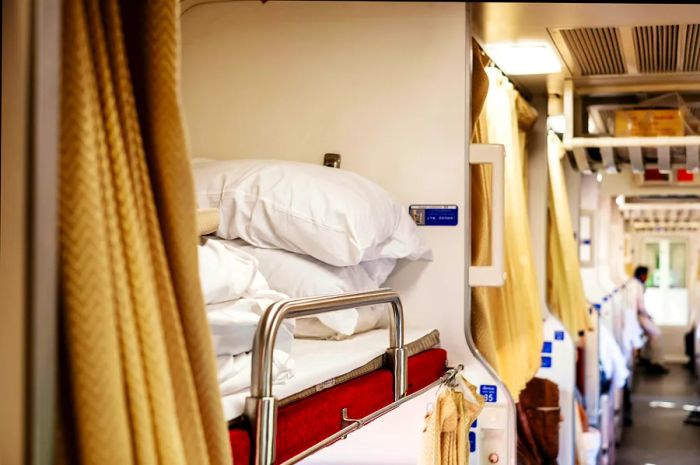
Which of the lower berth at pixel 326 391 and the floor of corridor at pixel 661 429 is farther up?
the lower berth at pixel 326 391

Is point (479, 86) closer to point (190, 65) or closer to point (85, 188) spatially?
point (190, 65)

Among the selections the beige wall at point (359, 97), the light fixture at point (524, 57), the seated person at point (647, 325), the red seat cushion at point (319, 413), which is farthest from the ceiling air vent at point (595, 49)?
the seated person at point (647, 325)

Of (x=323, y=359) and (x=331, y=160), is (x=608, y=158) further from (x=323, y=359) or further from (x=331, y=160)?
(x=323, y=359)

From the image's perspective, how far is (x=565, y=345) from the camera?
205 inches

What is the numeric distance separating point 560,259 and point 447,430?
3096 millimetres

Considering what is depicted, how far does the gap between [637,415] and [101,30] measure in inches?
412

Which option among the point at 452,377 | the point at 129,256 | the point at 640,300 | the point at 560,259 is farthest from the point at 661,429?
the point at 129,256

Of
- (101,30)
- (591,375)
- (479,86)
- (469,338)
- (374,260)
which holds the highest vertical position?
(479,86)

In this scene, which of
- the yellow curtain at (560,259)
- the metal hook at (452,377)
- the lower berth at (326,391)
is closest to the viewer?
the lower berth at (326,391)

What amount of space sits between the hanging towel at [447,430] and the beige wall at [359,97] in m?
0.73

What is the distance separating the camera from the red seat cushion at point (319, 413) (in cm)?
150

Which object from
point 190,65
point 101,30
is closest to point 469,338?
point 190,65

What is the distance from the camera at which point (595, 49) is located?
421 cm

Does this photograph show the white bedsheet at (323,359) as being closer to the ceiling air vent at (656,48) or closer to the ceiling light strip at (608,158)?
the ceiling air vent at (656,48)
